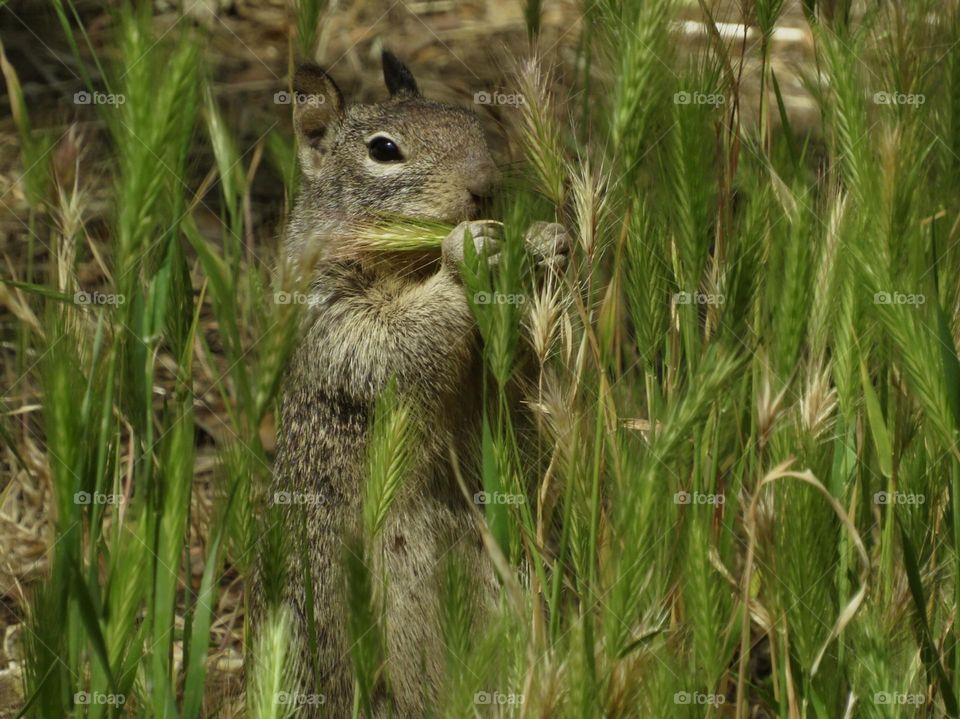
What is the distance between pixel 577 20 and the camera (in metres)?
4.96

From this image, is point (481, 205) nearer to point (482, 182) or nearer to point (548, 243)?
point (482, 182)

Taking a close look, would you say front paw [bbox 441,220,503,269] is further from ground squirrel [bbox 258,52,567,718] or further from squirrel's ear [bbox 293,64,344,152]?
squirrel's ear [bbox 293,64,344,152]

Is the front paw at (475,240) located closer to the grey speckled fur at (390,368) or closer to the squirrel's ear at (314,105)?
the grey speckled fur at (390,368)

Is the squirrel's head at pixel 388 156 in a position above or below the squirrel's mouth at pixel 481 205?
above

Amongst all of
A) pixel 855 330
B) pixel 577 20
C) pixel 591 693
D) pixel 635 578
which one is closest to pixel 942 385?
pixel 855 330

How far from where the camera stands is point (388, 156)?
352 cm

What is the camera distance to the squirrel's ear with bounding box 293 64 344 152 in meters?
3.58

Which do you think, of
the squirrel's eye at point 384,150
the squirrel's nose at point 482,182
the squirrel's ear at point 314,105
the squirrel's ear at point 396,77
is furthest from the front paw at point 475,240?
the squirrel's ear at point 396,77

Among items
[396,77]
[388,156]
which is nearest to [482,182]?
[388,156]

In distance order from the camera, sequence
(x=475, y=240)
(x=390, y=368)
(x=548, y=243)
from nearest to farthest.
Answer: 1. (x=548, y=243)
2. (x=475, y=240)
3. (x=390, y=368)

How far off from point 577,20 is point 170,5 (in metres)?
1.79

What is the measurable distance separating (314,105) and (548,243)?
1.33 m

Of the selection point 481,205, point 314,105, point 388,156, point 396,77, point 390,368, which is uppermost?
point 396,77

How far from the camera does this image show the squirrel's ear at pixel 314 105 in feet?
11.7
